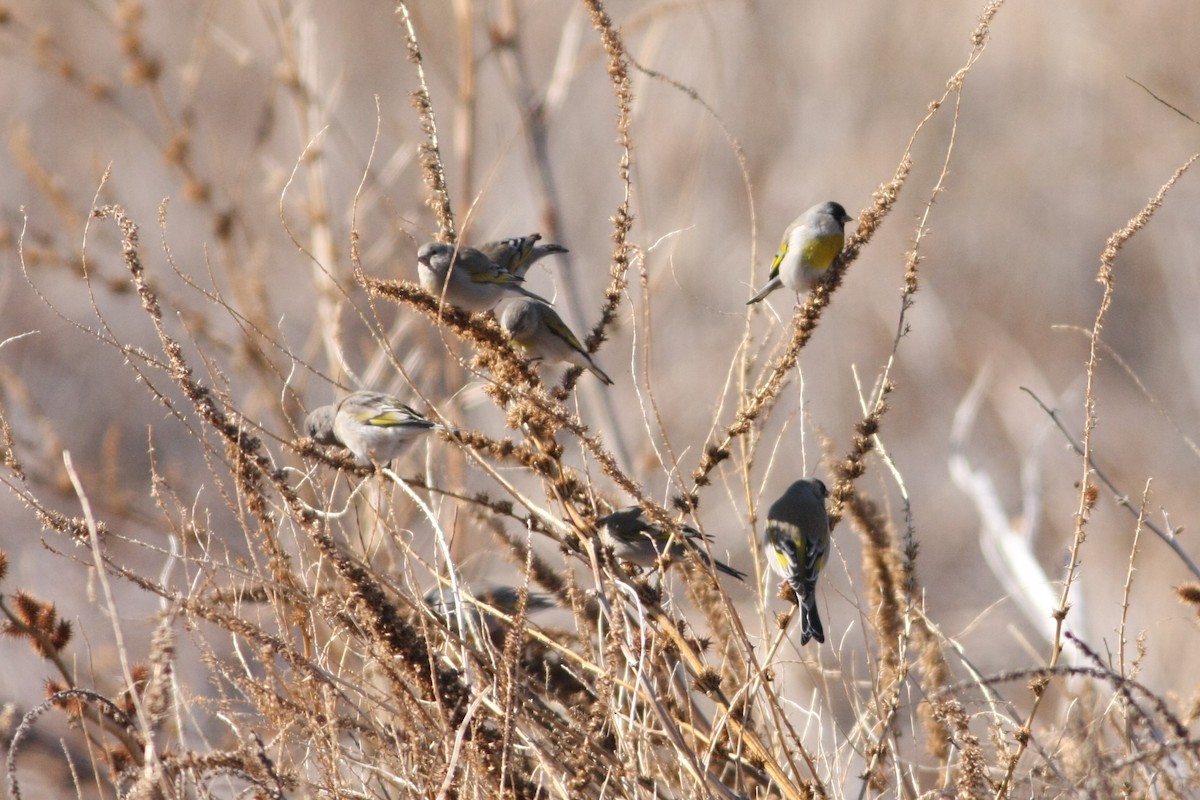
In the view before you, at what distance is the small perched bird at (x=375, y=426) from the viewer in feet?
14.9

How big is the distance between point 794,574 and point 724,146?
44.6 feet

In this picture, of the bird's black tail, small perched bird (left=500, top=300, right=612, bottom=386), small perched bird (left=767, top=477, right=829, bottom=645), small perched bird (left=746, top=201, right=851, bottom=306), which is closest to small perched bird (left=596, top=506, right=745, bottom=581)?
small perched bird (left=767, top=477, right=829, bottom=645)

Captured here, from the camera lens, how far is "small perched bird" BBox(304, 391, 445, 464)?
4.54 meters

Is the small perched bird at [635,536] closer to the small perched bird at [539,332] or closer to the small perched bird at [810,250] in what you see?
the small perched bird at [539,332]

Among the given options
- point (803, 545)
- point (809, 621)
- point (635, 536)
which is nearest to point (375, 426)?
point (635, 536)

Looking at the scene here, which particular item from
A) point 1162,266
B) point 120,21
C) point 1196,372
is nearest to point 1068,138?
point 1162,266

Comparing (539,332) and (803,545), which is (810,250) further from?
(803,545)

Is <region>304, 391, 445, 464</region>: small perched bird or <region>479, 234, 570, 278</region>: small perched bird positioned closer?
<region>304, 391, 445, 464</region>: small perched bird

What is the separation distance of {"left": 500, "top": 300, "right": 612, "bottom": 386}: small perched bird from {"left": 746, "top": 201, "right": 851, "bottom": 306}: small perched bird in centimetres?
92

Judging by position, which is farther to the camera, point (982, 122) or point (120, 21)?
point (982, 122)

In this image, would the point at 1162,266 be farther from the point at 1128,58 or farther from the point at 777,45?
the point at 777,45

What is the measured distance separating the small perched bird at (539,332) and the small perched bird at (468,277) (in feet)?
0.43

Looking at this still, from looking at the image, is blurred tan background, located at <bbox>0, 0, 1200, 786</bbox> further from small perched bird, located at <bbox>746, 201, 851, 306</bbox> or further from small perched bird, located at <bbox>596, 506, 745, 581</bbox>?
small perched bird, located at <bbox>596, 506, 745, 581</bbox>

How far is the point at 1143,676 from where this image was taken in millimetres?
11516
